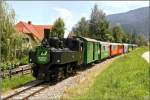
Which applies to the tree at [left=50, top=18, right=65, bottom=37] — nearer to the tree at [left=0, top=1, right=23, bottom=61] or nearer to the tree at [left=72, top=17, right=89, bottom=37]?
the tree at [left=72, top=17, right=89, bottom=37]

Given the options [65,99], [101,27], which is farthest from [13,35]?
[101,27]

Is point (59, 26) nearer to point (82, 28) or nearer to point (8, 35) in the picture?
point (82, 28)

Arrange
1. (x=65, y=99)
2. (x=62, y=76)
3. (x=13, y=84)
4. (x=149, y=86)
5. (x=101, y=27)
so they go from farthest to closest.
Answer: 1. (x=101, y=27)
2. (x=62, y=76)
3. (x=13, y=84)
4. (x=149, y=86)
5. (x=65, y=99)

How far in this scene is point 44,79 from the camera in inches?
934

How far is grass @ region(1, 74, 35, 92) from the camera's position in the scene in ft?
68.3

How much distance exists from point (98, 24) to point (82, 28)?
499 cm

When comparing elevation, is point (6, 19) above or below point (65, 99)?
above

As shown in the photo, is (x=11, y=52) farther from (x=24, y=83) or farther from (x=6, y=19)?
(x=24, y=83)

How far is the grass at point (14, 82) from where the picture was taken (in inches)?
819

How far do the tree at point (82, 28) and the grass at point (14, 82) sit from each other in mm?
63380

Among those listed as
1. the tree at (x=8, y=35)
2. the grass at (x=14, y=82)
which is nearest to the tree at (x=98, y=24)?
the tree at (x=8, y=35)

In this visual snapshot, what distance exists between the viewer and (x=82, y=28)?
9562 cm

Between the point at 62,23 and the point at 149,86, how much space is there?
5212 centimetres

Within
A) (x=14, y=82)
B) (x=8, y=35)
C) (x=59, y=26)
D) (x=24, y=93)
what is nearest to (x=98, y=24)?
(x=59, y=26)
